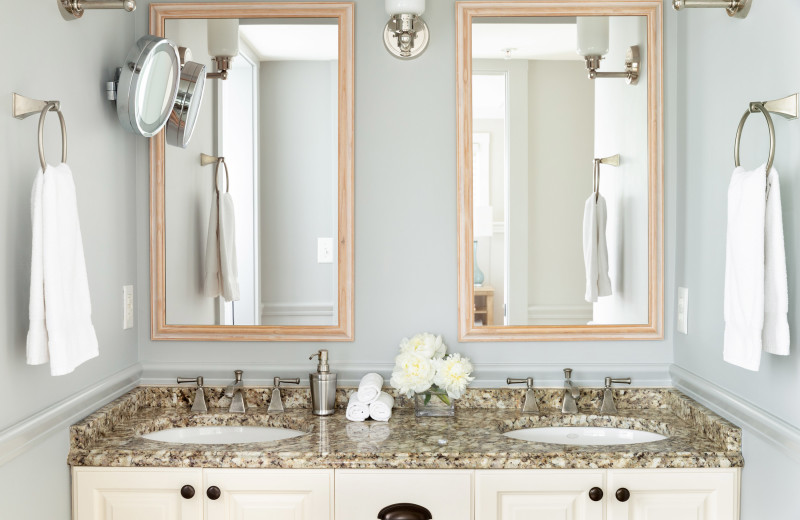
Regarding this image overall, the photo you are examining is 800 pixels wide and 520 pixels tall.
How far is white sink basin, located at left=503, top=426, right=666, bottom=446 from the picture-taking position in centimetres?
202

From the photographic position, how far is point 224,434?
2.07 m

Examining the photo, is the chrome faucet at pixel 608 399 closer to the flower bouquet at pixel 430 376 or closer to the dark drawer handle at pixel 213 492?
the flower bouquet at pixel 430 376

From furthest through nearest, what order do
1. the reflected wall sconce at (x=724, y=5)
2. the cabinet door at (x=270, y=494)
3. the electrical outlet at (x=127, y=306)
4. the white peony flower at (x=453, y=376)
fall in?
the electrical outlet at (x=127, y=306) → the white peony flower at (x=453, y=376) → the cabinet door at (x=270, y=494) → the reflected wall sconce at (x=724, y=5)

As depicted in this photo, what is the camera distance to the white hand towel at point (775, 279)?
55.7 inches

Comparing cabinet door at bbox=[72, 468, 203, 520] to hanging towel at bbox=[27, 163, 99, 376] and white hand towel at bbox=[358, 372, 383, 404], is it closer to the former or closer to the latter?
hanging towel at bbox=[27, 163, 99, 376]

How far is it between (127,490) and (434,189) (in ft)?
3.80

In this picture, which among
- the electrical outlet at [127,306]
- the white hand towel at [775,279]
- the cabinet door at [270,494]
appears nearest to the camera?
the white hand towel at [775,279]

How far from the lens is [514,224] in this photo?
2164mm

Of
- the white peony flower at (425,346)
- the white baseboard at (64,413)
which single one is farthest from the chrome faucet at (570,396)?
the white baseboard at (64,413)

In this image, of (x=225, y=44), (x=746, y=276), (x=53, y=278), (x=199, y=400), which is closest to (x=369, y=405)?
(x=199, y=400)

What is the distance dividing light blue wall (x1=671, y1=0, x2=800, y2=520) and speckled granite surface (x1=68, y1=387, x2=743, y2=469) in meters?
0.13

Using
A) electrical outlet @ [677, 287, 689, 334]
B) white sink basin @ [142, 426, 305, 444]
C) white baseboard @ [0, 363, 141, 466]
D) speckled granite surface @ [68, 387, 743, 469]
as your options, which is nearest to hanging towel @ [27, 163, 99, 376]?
white baseboard @ [0, 363, 141, 466]

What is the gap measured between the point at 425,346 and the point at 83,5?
1.22 meters

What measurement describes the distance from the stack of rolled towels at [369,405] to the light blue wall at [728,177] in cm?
86
